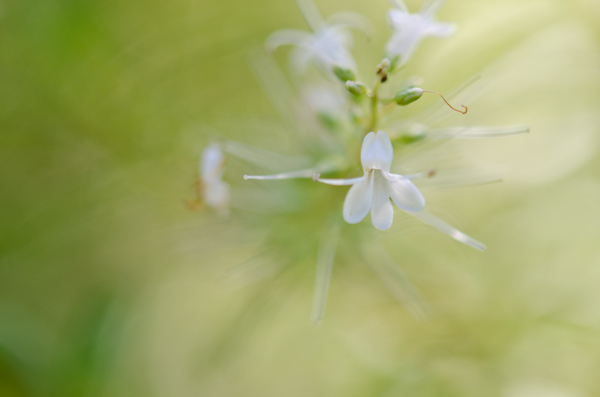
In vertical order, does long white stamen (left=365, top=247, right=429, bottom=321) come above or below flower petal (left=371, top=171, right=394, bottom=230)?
below

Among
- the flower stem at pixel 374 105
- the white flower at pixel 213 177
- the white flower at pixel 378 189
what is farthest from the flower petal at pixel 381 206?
the white flower at pixel 213 177

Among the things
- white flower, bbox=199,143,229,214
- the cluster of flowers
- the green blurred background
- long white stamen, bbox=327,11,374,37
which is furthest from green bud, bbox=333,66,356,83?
the green blurred background

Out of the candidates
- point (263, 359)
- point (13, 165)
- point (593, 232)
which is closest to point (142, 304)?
point (263, 359)

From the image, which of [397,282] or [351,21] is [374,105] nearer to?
[351,21]

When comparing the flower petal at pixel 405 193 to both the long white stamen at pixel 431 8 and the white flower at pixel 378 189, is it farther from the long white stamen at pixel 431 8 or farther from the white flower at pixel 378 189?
the long white stamen at pixel 431 8

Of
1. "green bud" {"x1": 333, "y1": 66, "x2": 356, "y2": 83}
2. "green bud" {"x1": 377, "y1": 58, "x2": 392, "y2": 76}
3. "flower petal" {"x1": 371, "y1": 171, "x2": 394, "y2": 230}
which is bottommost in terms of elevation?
"flower petal" {"x1": 371, "y1": 171, "x2": 394, "y2": 230}

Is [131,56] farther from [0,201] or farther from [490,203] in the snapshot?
[490,203]

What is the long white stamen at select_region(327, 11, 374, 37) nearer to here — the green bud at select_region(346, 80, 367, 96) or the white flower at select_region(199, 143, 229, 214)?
the green bud at select_region(346, 80, 367, 96)

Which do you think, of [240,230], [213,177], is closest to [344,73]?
[213,177]

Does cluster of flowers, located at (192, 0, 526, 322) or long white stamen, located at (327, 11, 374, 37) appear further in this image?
long white stamen, located at (327, 11, 374, 37)
